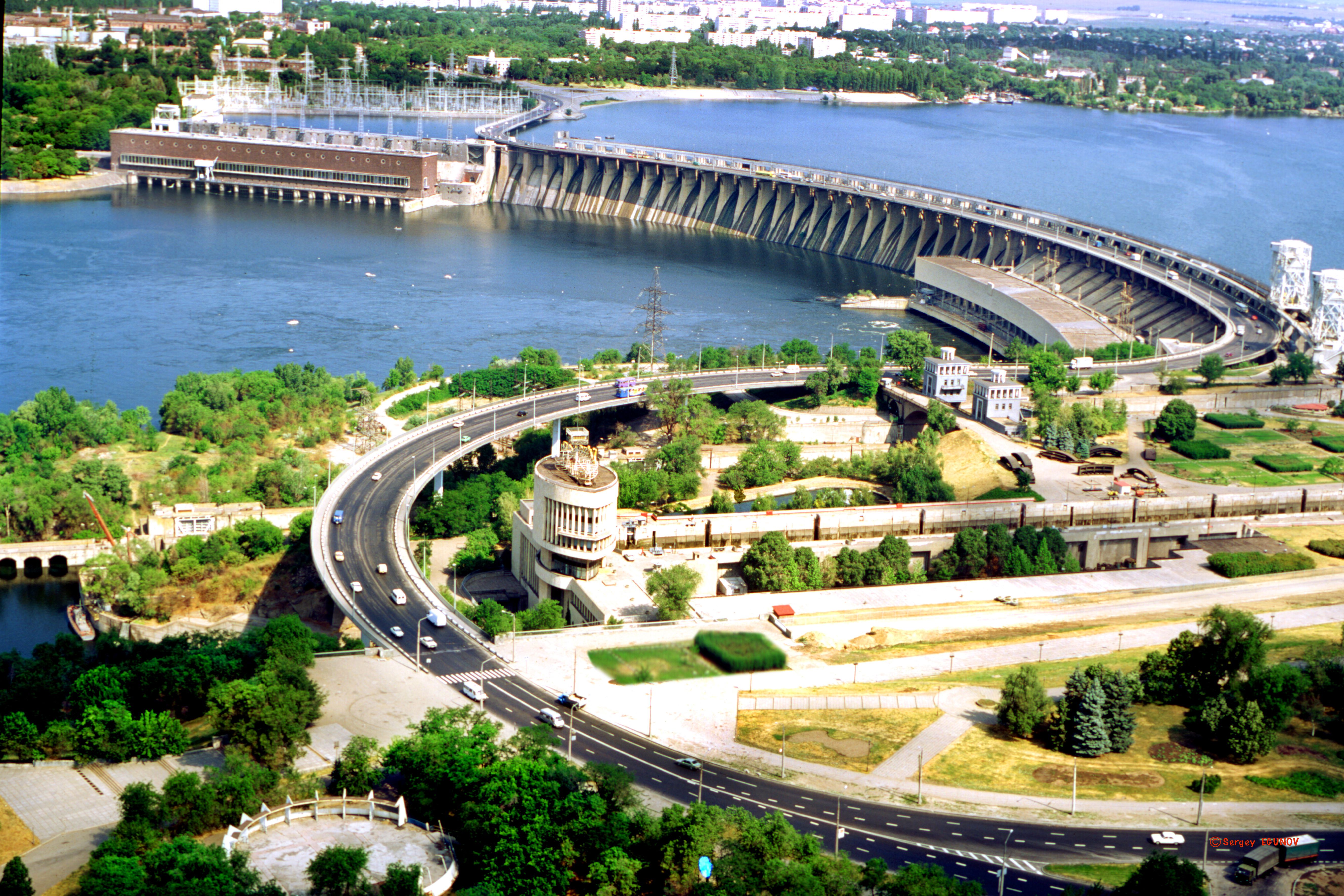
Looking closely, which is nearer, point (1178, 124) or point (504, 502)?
point (504, 502)

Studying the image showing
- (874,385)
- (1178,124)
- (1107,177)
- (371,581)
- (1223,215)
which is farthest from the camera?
(1178,124)

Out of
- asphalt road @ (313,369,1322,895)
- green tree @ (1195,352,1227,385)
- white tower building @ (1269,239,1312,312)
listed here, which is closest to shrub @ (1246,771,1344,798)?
asphalt road @ (313,369,1322,895)

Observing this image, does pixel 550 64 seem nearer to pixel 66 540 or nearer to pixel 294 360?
pixel 294 360

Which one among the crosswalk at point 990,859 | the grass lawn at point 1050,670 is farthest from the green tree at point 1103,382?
the crosswalk at point 990,859

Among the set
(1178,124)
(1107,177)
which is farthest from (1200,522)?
(1178,124)

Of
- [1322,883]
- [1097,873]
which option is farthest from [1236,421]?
[1097,873]

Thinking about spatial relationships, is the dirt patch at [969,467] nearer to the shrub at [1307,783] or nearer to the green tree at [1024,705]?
the green tree at [1024,705]
